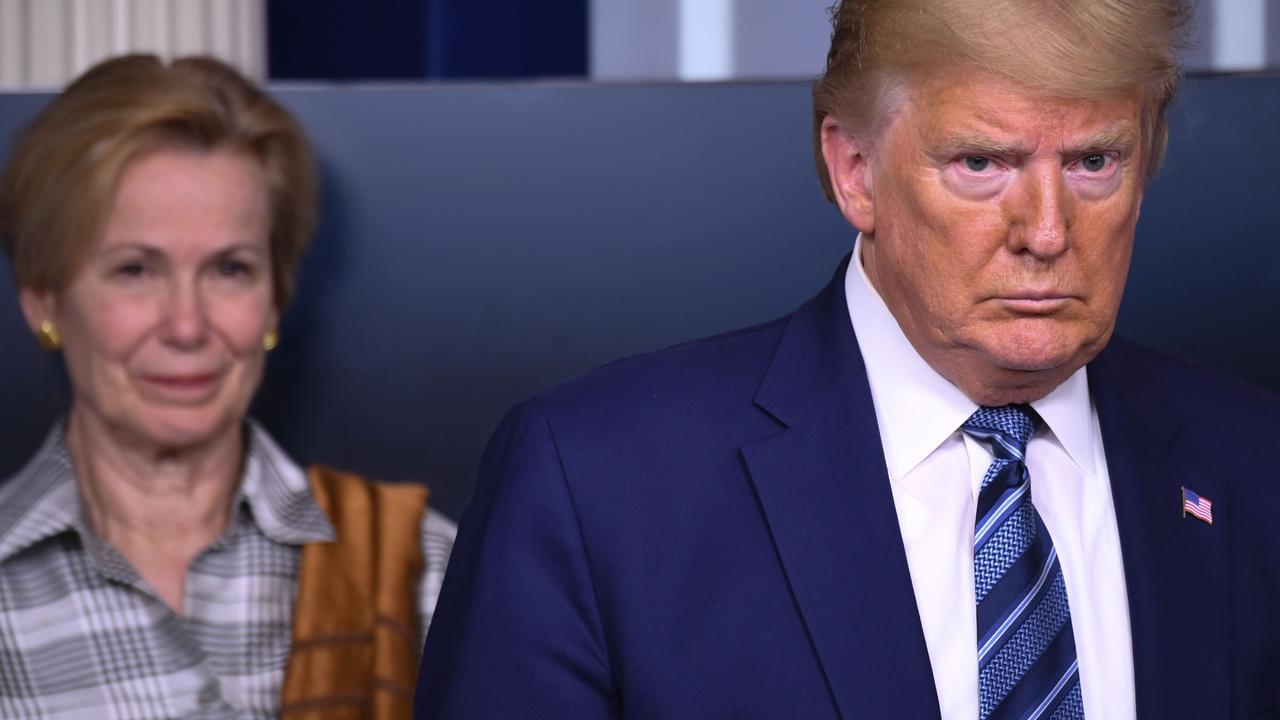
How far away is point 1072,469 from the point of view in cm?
174

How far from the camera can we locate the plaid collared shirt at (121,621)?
7.41 feet

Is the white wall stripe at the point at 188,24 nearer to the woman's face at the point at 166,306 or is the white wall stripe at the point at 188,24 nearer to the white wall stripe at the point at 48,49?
the white wall stripe at the point at 48,49

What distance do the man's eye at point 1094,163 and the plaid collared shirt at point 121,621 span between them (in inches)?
48.0

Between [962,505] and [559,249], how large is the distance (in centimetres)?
102

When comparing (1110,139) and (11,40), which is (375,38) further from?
(1110,139)

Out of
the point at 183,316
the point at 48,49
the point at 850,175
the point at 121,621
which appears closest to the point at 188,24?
the point at 48,49

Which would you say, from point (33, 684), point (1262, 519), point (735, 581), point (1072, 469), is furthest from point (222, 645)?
point (1262, 519)

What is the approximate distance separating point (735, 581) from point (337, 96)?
1.22 m

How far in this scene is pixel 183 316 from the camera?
2.35 metres

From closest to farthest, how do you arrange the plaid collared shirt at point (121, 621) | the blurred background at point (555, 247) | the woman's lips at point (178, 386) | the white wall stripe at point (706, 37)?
the plaid collared shirt at point (121, 621)
the woman's lips at point (178, 386)
the blurred background at point (555, 247)
the white wall stripe at point (706, 37)

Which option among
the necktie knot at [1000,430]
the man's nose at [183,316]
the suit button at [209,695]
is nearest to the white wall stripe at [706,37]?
the man's nose at [183,316]

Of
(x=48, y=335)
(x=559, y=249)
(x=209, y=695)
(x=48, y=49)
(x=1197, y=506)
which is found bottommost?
(x=209, y=695)

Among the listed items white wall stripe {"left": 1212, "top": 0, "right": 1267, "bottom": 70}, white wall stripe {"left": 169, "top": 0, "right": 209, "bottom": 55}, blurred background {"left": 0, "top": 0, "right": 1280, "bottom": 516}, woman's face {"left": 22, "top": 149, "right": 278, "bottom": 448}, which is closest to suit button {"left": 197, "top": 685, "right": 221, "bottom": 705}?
woman's face {"left": 22, "top": 149, "right": 278, "bottom": 448}

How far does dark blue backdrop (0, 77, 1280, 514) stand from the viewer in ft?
8.16
